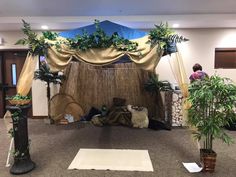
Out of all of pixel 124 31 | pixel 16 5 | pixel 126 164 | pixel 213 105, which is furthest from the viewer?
pixel 16 5

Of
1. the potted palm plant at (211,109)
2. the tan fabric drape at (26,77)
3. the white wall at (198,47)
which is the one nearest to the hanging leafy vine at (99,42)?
the tan fabric drape at (26,77)

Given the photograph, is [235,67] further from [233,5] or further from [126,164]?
[126,164]

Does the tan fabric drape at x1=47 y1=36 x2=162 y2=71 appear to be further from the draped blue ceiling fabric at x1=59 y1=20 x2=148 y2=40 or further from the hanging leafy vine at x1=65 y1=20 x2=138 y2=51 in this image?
the draped blue ceiling fabric at x1=59 y1=20 x2=148 y2=40

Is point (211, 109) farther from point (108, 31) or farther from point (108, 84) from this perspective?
point (108, 84)

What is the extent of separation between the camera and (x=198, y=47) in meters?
5.96

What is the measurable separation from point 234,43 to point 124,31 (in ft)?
12.1

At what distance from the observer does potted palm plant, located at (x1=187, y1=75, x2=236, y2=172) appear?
9.36ft

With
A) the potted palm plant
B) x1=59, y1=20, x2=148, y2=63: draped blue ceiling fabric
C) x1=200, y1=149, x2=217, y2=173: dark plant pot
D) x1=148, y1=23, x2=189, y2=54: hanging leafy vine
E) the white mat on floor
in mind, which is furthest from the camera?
x1=59, y1=20, x2=148, y2=63: draped blue ceiling fabric

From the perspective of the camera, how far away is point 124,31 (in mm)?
3859

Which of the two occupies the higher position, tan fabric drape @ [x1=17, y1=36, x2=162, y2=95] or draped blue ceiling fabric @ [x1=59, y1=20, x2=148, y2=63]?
draped blue ceiling fabric @ [x1=59, y1=20, x2=148, y2=63]

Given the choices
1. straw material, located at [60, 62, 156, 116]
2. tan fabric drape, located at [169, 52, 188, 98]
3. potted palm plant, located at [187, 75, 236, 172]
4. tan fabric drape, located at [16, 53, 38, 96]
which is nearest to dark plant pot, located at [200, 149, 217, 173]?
potted palm plant, located at [187, 75, 236, 172]

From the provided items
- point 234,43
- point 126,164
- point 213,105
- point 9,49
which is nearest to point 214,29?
point 234,43

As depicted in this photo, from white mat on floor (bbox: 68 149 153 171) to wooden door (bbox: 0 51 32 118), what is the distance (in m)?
3.58

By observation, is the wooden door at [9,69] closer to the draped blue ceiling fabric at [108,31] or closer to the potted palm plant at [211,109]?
the draped blue ceiling fabric at [108,31]
